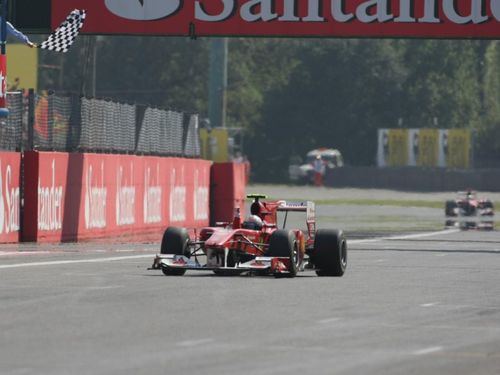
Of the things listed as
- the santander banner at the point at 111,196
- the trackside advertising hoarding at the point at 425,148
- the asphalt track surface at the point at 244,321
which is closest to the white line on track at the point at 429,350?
the asphalt track surface at the point at 244,321

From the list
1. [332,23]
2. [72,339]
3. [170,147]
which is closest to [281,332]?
[72,339]

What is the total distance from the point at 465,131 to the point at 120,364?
76.9 m

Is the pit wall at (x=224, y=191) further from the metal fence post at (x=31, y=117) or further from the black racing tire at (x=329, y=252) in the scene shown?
the black racing tire at (x=329, y=252)

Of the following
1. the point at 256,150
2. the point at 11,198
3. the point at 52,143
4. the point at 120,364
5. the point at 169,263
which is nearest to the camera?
the point at 120,364

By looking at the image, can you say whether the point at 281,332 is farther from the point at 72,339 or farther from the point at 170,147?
the point at 170,147

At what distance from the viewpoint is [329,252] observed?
1962 centimetres

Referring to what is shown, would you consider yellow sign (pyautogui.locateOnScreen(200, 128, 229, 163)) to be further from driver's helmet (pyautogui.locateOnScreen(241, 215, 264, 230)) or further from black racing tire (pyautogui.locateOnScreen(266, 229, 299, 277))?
black racing tire (pyautogui.locateOnScreen(266, 229, 299, 277))

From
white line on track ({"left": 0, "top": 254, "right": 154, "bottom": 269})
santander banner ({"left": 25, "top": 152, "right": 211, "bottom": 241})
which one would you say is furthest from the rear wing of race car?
santander banner ({"left": 25, "top": 152, "right": 211, "bottom": 241})

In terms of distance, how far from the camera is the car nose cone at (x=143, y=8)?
35.1m

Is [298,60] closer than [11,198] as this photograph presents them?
No

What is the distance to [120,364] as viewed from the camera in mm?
10398

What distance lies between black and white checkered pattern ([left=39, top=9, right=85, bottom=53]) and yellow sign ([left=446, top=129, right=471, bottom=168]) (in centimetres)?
5535

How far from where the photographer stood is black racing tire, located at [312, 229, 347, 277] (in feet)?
64.2

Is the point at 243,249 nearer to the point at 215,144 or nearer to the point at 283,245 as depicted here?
the point at 283,245
